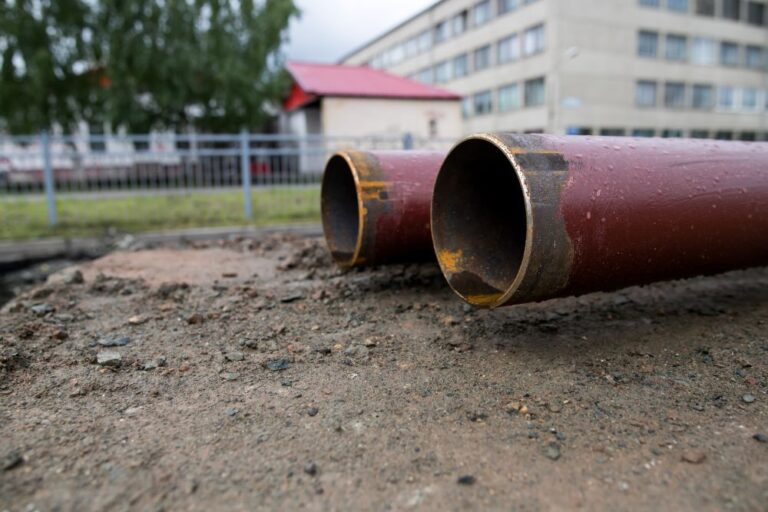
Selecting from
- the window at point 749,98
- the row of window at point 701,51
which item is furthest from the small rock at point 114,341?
the window at point 749,98

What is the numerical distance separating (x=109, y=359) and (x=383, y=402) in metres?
1.46

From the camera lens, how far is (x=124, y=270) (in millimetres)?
5434

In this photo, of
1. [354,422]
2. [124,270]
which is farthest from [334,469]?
[124,270]

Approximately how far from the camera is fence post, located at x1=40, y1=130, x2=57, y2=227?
8078 millimetres

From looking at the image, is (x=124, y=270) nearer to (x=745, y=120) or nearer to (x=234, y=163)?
(x=234, y=163)

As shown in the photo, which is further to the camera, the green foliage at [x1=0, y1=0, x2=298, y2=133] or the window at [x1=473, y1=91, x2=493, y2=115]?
the window at [x1=473, y1=91, x2=493, y2=115]

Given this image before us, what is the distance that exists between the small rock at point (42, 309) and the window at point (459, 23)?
32.2 metres

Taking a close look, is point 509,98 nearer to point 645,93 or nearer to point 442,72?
point 442,72

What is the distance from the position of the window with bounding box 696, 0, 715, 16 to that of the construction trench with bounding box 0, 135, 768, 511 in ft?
107

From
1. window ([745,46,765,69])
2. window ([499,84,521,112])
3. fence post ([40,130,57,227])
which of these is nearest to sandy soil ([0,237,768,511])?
fence post ([40,130,57,227])

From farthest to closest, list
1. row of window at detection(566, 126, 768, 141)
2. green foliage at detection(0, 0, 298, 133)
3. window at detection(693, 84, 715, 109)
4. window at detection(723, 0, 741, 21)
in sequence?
window at detection(723, 0, 741, 21) → window at detection(693, 84, 715, 109) → row of window at detection(566, 126, 768, 141) → green foliage at detection(0, 0, 298, 133)

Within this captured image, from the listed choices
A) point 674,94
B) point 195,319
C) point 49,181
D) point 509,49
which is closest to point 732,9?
point 674,94

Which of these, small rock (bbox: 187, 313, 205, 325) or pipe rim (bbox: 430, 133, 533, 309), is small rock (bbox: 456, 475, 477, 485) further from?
small rock (bbox: 187, 313, 205, 325)

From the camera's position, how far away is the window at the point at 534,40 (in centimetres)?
2695
